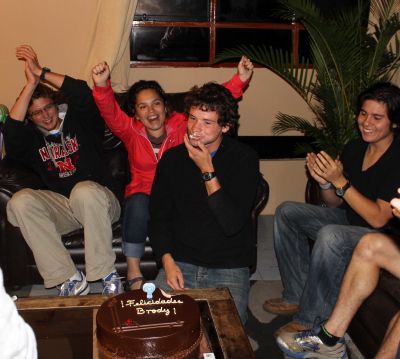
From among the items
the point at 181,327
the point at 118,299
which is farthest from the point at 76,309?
the point at 181,327

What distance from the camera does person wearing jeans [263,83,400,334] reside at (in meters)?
2.29

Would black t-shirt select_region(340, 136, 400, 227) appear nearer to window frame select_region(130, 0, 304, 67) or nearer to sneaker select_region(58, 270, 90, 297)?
sneaker select_region(58, 270, 90, 297)

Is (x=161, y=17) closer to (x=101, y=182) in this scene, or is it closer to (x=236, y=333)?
(x=101, y=182)

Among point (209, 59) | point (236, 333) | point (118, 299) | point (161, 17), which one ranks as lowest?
point (236, 333)

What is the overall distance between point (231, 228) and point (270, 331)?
0.69 metres

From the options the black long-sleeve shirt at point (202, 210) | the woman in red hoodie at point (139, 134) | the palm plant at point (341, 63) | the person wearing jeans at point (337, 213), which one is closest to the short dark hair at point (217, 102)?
the black long-sleeve shirt at point (202, 210)

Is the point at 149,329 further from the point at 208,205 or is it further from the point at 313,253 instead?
the point at 313,253

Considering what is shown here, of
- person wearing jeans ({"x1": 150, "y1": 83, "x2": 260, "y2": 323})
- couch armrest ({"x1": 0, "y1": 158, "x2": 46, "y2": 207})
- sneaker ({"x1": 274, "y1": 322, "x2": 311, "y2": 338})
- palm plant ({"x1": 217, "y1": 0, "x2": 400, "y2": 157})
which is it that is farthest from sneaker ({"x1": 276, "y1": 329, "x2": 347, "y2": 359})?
couch armrest ({"x1": 0, "y1": 158, "x2": 46, "y2": 207})

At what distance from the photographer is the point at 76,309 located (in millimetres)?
1799

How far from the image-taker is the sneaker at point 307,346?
2.15 meters

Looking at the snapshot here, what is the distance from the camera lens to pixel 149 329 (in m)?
1.45

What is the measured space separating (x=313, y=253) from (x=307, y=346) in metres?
0.39

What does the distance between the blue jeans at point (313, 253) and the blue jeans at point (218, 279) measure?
0.35m

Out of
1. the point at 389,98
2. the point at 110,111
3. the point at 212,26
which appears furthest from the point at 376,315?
the point at 212,26
